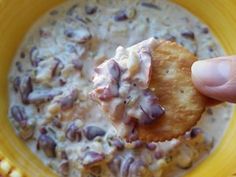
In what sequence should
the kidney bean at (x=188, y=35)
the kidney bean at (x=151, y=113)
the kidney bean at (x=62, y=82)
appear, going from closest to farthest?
the kidney bean at (x=151, y=113) < the kidney bean at (x=62, y=82) < the kidney bean at (x=188, y=35)

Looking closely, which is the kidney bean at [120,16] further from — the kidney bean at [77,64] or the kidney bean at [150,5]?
the kidney bean at [77,64]

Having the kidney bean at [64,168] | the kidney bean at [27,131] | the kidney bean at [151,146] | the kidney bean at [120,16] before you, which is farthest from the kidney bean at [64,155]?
the kidney bean at [120,16]

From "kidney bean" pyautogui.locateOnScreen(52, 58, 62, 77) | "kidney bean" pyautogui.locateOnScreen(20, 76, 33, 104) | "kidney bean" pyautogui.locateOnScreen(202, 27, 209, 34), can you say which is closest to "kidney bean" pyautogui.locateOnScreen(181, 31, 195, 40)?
"kidney bean" pyautogui.locateOnScreen(202, 27, 209, 34)

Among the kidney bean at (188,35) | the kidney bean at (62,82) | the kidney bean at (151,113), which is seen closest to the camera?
the kidney bean at (151,113)

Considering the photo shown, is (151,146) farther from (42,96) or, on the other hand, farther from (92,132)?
(42,96)

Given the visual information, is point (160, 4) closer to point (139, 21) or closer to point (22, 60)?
point (139, 21)

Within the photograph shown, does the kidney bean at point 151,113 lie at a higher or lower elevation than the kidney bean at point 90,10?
higher
